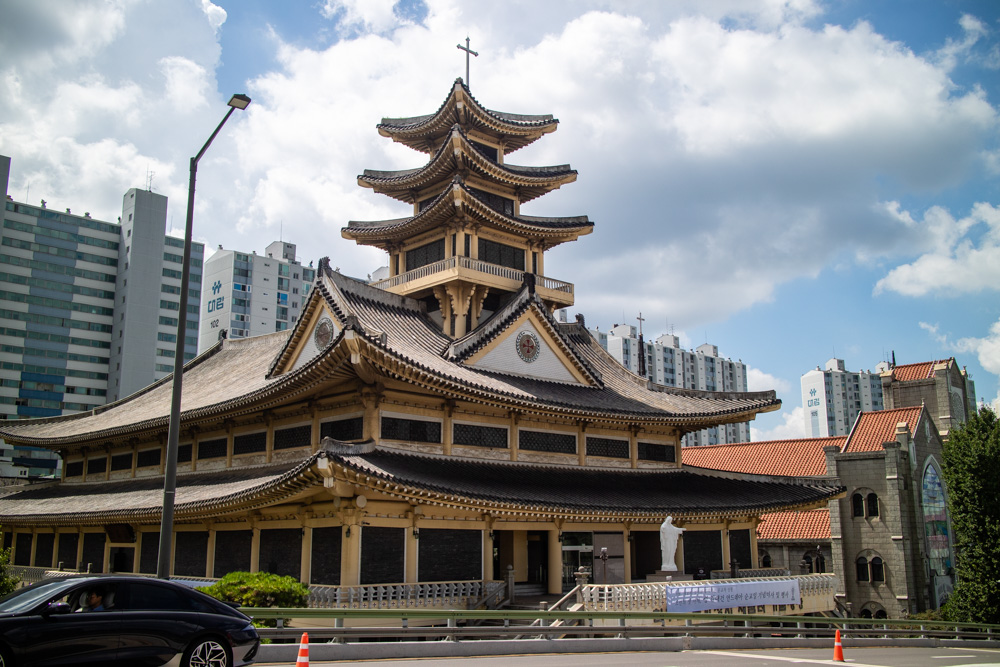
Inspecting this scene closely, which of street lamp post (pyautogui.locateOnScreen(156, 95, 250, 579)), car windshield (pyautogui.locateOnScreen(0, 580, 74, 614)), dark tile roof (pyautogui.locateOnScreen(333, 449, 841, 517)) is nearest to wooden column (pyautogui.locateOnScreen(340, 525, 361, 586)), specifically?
dark tile roof (pyautogui.locateOnScreen(333, 449, 841, 517))

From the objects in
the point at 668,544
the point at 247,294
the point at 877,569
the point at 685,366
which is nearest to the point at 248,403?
the point at 668,544

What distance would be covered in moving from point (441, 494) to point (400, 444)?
3.58m

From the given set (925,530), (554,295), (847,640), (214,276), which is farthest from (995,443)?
(214,276)

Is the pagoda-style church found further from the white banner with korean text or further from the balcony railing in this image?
the white banner with korean text

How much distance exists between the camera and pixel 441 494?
70.1 ft

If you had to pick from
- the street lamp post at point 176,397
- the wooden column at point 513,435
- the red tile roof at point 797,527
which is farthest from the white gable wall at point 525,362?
the red tile roof at point 797,527

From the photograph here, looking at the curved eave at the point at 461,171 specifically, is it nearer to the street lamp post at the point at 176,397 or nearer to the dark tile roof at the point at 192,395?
the dark tile roof at the point at 192,395

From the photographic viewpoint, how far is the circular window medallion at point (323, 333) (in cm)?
2748

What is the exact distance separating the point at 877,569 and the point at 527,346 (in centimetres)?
2663

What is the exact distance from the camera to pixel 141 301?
287 feet

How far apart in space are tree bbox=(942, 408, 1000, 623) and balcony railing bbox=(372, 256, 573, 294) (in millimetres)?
19020

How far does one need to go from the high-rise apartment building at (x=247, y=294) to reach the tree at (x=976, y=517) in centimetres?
7905

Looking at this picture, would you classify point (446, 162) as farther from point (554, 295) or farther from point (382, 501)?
point (382, 501)

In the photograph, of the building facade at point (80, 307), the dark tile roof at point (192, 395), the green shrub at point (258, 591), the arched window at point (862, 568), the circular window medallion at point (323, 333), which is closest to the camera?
the green shrub at point (258, 591)
